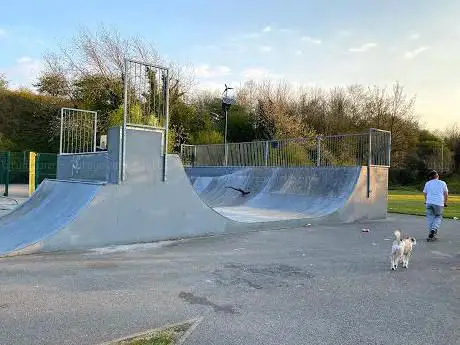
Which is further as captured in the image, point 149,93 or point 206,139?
point 206,139

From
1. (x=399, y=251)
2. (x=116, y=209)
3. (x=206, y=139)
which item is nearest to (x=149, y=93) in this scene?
(x=116, y=209)

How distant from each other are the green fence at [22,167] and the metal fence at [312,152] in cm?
837

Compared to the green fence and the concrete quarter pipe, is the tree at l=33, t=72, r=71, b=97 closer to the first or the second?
the green fence

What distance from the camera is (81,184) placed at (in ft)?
30.0

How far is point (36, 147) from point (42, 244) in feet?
103

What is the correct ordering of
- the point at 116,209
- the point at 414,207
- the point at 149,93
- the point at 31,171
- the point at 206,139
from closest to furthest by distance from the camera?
the point at 116,209, the point at 149,93, the point at 31,171, the point at 414,207, the point at 206,139

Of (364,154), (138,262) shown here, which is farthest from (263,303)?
(364,154)

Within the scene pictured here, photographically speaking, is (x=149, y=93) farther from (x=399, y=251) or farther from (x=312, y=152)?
(x=312, y=152)

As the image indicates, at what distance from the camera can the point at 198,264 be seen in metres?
7.12

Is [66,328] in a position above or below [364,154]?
below

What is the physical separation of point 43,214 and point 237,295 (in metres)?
5.42

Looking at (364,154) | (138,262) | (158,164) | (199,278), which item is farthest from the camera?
(364,154)

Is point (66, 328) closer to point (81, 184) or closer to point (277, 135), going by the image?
point (81, 184)

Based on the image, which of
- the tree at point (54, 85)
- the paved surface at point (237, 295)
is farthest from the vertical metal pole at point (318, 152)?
the tree at point (54, 85)
